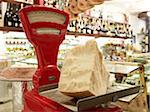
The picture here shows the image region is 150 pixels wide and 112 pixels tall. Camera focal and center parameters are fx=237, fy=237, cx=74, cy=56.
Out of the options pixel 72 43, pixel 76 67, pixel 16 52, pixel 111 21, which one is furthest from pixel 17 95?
pixel 111 21

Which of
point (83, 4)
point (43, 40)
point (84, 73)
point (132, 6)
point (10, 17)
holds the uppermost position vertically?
point (132, 6)

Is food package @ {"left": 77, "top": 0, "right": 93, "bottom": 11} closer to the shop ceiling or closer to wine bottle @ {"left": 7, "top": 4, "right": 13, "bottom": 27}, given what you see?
wine bottle @ {"left": 7, "top": 4, "right": 13, "bottom": 27}

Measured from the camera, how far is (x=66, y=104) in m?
0.85

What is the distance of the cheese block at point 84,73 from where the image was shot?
82 cm

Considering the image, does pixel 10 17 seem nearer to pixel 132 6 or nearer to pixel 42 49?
pixel 42 49

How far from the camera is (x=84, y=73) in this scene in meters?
0.85

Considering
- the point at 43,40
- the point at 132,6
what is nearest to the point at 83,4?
the point at 43,40

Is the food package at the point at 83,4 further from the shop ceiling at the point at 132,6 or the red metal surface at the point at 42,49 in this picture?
the shop ceiling at the point at 132,6

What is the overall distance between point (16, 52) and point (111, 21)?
2946 millimetres

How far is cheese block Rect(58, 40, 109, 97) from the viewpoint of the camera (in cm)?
82

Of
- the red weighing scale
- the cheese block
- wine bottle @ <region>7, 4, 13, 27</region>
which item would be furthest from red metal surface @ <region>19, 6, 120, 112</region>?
wine bottle @ <region>7, 4, 13, 27</region>

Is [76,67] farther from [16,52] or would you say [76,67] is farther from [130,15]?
[130,15]

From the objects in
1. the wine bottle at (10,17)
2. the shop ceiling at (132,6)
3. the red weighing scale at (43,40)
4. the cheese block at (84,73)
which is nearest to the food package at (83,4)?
the wine bottle at (10,17)

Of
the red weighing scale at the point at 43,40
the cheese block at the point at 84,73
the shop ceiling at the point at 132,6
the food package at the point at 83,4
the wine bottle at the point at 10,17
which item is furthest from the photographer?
the shop ceiling at the point at 132,6
